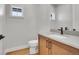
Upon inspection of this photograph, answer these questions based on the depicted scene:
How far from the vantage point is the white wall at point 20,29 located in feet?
4.08

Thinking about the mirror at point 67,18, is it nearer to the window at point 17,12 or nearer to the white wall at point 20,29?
the white wall at point 20,29

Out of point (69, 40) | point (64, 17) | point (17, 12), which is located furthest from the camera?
point (64, 17)

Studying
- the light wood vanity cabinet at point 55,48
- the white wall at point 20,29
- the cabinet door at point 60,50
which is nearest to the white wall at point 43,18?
the white wall at point 20,29

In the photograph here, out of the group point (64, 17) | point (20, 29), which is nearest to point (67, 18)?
point (64, 17)

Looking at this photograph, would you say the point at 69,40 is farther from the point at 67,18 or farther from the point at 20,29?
the point at 20,29

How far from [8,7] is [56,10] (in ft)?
2.53

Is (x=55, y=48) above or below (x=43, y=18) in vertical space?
below

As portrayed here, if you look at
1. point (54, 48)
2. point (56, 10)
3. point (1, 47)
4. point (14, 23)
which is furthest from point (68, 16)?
point (1, 47)

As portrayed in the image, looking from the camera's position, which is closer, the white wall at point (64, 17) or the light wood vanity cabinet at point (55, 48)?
the light wood vanity cabinet at point (55, 48)

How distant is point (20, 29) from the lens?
135 centimetres

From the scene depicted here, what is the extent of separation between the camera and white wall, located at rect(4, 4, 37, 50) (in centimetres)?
124

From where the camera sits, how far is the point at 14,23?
1.29 meters

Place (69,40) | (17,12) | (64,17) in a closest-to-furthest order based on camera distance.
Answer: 1. (69,40)
2. (17,12)
3. (64,17)

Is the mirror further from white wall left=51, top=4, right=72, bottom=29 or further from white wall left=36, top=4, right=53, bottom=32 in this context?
white wall left=36, top=4, right=53, bottom=32
